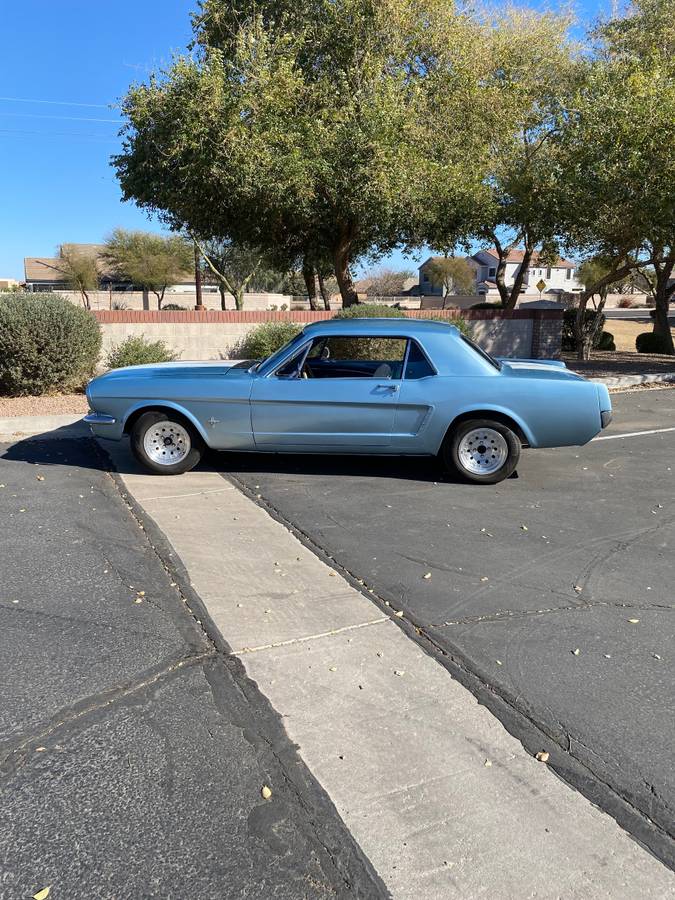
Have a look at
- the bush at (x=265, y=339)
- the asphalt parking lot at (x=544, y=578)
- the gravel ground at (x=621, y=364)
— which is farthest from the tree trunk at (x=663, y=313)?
the asphalt parking lot at (x=544, y=578)

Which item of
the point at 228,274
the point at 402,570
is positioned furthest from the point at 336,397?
the point at 228,274

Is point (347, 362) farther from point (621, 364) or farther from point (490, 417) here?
point (621, 364)

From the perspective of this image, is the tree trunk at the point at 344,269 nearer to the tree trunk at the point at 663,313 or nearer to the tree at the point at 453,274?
the tree trunk at the point at 663,313

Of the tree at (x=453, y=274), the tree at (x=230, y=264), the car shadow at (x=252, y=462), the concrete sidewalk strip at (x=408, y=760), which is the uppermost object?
the tree at (x=453, y=274)

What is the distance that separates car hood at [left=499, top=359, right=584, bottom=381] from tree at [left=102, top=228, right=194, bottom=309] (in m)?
45.5

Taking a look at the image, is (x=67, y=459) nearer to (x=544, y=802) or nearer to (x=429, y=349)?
(x=429, y=349)

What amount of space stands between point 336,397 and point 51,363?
626 cm

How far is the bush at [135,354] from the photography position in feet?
41.2

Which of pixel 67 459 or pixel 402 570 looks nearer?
pixel 402 570

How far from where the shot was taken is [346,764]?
2.80m

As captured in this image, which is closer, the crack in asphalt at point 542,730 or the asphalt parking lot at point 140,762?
the asphalt parking lot at point 140,762

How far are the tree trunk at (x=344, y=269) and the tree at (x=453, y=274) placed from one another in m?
50.1

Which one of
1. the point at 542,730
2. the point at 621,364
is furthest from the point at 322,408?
the point at 621,364

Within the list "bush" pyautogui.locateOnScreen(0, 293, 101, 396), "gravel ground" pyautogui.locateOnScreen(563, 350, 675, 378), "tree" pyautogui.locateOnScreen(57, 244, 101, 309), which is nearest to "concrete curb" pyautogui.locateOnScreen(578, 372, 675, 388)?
"gravel ground" pyautogui.locateOnScreen(563, 350, 675, 378)
